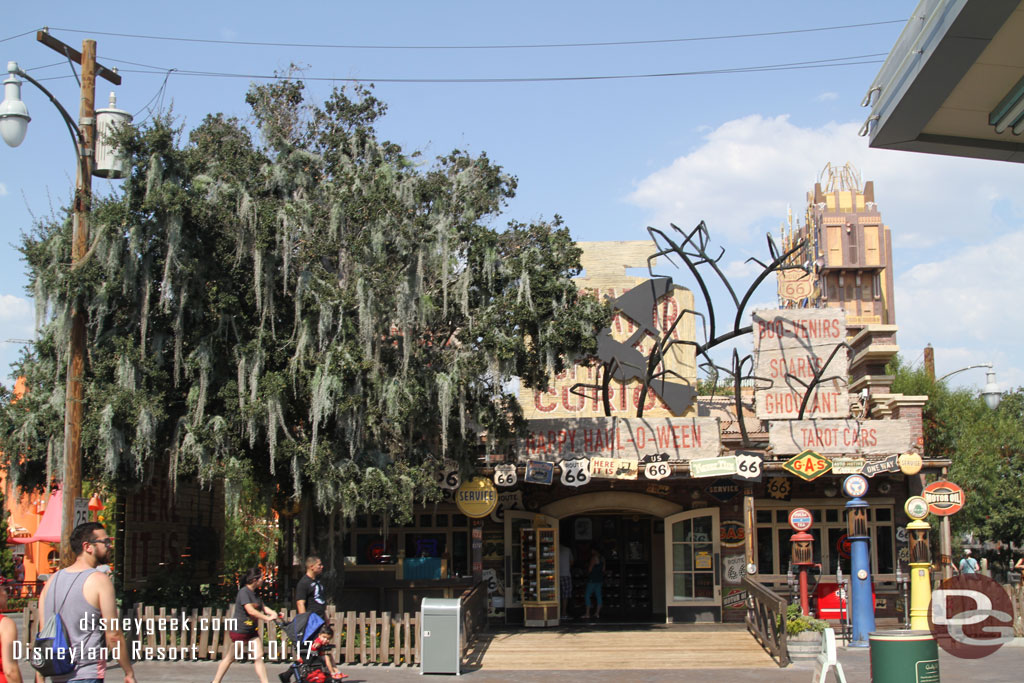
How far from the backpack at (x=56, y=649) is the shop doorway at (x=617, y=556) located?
54.6 feet

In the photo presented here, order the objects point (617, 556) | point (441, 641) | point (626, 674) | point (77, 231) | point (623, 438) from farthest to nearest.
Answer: point (617, 556), point (623, 438), point (626, 674), point (441, 641), point (77, 231)

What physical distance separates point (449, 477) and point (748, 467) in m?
5.64

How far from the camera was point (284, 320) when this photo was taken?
16.2 meters

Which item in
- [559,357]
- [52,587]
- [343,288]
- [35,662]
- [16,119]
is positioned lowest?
[35,662]

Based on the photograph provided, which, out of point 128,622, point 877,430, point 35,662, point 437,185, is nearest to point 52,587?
point 35,662

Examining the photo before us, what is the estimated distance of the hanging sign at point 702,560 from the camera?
20.3 metres

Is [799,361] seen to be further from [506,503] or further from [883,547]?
[506,503]

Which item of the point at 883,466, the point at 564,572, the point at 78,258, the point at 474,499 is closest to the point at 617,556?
the point at 564,572

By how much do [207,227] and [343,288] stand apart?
2328mm

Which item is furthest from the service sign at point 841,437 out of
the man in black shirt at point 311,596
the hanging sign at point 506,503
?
the man in black shirt at point 311,596

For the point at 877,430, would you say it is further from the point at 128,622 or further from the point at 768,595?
the point at 128,622

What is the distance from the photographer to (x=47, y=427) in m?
15.2

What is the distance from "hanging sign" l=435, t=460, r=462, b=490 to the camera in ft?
60.0

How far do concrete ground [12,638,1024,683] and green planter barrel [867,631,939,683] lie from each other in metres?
4.51
